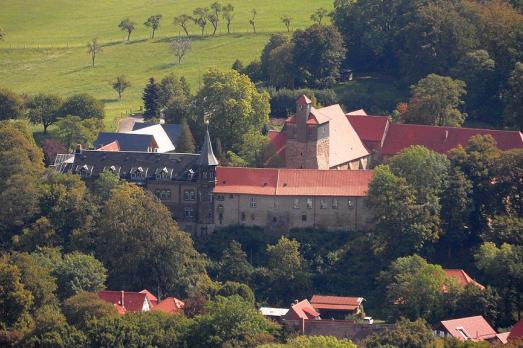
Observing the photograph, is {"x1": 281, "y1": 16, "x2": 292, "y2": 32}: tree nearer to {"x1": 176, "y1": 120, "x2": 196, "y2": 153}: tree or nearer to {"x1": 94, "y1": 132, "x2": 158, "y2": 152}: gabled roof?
{"x1": 94, "y1": 132, "x2": 158, "y2": 152}: gabled roof

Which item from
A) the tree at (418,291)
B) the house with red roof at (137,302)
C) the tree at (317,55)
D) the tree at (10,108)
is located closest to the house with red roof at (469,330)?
the tree at (418,291)

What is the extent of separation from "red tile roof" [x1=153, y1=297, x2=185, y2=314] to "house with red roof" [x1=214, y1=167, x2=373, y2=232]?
9193mm

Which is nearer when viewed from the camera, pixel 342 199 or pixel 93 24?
pixel 342 199

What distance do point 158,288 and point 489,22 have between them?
39.8 metres

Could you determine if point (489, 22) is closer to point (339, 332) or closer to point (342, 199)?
point (342, 199)

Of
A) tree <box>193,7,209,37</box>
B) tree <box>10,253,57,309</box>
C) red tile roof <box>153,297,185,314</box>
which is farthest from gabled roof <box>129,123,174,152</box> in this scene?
tree <box>193,7,209,37</box>

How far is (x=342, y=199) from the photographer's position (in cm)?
11894

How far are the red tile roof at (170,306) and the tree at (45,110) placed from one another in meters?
36.8

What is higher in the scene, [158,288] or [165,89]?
[165,89]

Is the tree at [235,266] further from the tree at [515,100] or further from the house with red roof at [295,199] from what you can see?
the tree at [515,100]

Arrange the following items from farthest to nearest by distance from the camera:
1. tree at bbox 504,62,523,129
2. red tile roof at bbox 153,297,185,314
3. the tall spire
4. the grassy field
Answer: the grassy field, tree at bbox 504,62,523,129, the tall spire, red tile roof at bbox 153,297,185,314

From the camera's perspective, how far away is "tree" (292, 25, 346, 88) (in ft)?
479

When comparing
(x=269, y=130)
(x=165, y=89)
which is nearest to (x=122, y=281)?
(x=269, y=130)

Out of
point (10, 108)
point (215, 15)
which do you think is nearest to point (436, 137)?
point (10, 108)
